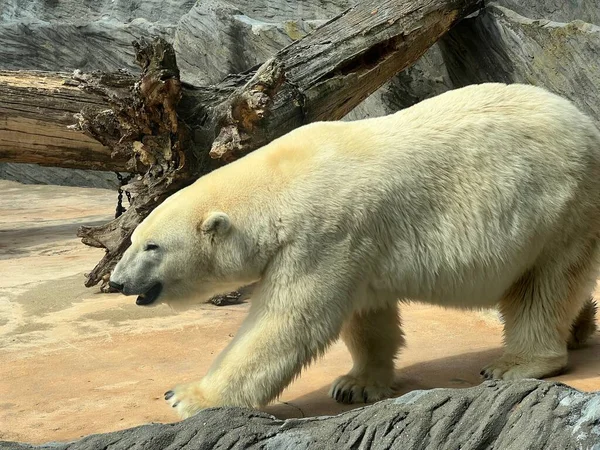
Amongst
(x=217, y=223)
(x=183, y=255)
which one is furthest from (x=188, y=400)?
(x=217, y=223)

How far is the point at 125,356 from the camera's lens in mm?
5020

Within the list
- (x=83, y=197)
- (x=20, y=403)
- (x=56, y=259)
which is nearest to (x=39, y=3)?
(x=83, y=197)

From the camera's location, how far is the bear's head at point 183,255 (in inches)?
153

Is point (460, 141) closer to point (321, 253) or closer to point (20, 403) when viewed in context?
point (321, 253)

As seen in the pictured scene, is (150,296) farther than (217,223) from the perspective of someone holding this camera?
Yes

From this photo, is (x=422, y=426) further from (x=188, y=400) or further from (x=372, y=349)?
(x=372, y=349)

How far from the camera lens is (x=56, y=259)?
788 centimetres

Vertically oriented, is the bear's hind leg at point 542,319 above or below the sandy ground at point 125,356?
above

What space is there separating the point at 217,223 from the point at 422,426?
1555 millimetres

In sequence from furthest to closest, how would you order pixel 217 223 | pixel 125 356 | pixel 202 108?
pixel 202 108
pixel 125 356
pixel 217 223

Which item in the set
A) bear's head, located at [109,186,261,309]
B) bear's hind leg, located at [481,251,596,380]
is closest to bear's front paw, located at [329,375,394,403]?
bear's hind leg, located at [481,251,596,380]

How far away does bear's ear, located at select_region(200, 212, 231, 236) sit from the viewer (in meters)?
3.83

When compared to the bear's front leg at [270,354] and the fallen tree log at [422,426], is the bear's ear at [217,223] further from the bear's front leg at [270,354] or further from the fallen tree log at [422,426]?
the fallen tree log at [422,426]

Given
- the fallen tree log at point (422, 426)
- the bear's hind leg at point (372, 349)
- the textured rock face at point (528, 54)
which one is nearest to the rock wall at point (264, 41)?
the textured rock face at point (528, 54)
